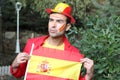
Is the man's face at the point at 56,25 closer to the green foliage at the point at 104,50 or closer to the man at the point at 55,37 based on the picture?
the man at the point at 55,37

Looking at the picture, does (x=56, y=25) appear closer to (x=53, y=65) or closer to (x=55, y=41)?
(x=55, y=41)

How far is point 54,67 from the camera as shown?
3854mm

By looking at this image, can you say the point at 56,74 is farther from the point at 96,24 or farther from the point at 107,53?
the point at 96,24

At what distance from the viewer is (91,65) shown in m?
3.64

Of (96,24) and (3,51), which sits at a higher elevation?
(96,24)

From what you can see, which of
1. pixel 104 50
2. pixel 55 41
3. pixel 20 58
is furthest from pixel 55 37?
pixel 104 50

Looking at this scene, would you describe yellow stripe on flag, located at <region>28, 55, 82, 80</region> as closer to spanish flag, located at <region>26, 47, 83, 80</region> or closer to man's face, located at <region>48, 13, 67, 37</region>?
spanish flag, located at <region>26, 47, 83, 80</region>

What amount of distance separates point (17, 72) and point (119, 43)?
1270mm

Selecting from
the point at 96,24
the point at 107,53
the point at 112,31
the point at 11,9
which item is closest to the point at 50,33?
the point at 107,53

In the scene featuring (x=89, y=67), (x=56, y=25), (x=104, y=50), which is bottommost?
(x=104, y=50)

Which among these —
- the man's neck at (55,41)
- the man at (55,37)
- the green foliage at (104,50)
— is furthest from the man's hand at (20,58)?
the green foliage at (104,50)

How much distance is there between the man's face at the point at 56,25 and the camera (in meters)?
3.78

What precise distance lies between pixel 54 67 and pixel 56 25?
1.23 feet

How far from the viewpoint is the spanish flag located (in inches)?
149
